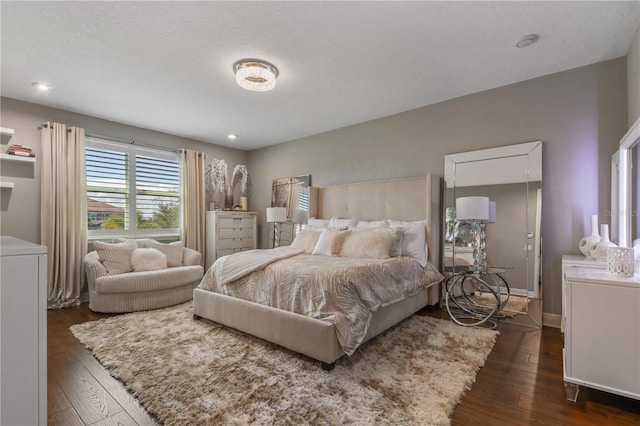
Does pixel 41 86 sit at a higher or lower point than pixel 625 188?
higher

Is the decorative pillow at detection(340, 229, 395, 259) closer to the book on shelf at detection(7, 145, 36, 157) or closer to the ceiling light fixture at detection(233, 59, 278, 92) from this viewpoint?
the ceiling light fixture at detection(233, 59, 278, 92)

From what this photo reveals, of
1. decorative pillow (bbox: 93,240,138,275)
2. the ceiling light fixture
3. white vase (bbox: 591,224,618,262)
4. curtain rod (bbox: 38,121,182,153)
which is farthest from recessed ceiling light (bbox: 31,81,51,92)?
white vase (bbox: 591,224,618,262)

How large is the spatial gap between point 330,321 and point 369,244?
1.24 metres

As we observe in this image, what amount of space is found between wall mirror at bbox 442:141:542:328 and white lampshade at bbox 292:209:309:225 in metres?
2.26

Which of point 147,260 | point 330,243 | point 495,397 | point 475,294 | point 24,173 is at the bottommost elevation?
point 495,397

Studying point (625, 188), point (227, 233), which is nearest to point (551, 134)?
point (625, 188)

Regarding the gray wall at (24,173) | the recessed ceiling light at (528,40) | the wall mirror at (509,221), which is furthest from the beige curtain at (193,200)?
the recessed ceiling light at (528,40)

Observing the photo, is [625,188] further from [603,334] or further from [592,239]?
[603,334]

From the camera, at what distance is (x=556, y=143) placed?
303 centimetres

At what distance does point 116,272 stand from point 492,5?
4.58m

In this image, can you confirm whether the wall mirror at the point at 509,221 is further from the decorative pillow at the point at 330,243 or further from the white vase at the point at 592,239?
the decorative pillow at the point at 330,243

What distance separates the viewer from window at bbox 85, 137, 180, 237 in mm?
4223

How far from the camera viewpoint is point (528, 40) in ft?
8.02

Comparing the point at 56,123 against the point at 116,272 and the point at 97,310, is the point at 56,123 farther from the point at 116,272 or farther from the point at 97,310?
the point at 97,310
